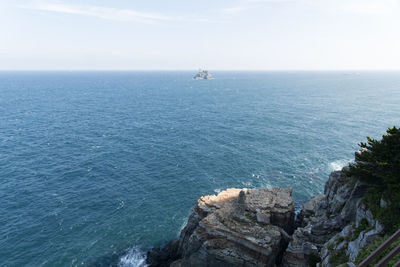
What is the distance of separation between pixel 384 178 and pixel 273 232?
1789cm

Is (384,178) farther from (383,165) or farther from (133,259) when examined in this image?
(133,259)

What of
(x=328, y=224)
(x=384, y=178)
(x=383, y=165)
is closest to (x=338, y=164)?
(x=328, y=224)

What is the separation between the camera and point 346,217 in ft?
129

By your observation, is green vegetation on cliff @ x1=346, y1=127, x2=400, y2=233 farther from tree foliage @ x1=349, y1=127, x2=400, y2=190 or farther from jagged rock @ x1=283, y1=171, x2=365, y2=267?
jagged rock @ x1=283, y1=171, x2=365, y2=267

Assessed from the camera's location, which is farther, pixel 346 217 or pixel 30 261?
pixel 30 261

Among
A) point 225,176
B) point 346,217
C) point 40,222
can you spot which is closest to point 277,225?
point 346,217

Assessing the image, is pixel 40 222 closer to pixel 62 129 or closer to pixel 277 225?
pixel 277 225

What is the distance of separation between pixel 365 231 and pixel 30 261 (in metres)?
57.0

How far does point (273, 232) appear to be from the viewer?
4088 centimetres

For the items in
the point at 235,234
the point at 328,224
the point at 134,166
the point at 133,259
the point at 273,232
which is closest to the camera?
the point at 235,234

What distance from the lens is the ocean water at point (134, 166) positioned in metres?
53.8

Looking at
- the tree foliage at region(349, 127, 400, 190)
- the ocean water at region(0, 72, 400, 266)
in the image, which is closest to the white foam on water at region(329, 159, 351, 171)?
the ocean water at region(0, 72, 400, 266)

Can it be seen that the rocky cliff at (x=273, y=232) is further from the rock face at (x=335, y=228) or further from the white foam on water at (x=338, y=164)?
the white foam on water at (x=338, y=164)

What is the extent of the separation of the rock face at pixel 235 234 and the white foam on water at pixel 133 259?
185cm
